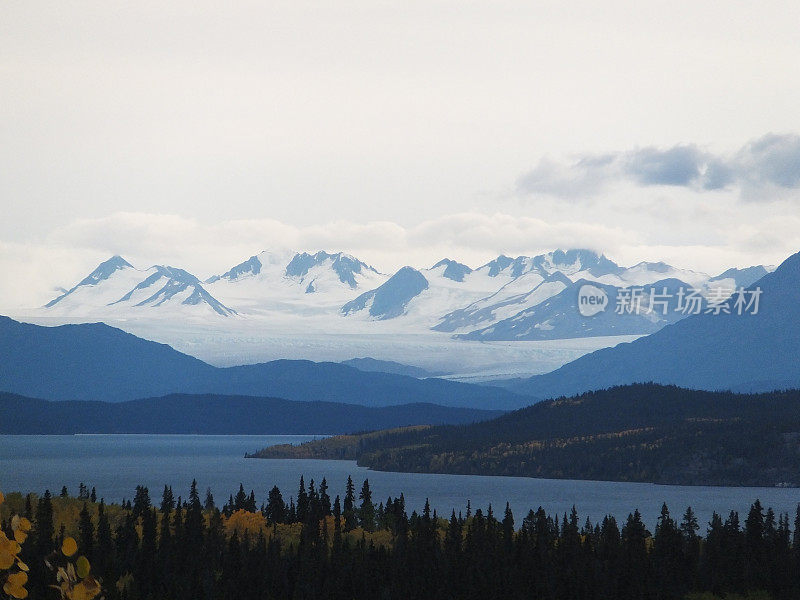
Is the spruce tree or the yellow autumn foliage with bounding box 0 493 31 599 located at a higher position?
the yellow autumn foliage with bounding box 0 493 31 599

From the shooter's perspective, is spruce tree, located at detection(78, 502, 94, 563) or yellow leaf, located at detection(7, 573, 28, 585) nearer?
yellow leaf, located at detection(7, 573, 28, 585)

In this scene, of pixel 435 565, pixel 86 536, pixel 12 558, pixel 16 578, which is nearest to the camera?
pixel 12 558

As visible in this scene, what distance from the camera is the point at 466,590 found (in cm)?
15088

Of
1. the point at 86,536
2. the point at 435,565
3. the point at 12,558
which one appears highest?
the point at 12,558

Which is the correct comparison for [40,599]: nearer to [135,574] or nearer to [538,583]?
[135,574]

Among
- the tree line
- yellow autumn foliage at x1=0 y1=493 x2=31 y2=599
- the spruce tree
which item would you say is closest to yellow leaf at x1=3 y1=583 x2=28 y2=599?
yellow autumn foliage at x1=0 y1=493 x2=31 y2=599

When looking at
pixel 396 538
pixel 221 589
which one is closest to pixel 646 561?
pixel 396 538

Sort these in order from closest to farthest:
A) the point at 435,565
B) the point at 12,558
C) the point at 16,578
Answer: the point at 12,558, the point at 16,578, the point at 435,565

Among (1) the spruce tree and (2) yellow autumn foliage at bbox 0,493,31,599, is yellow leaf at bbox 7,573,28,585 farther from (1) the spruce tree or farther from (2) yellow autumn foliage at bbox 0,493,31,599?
(1) the spruce tree

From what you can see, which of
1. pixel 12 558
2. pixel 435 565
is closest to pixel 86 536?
pixel 435 565

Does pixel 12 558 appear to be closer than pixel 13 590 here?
Yes

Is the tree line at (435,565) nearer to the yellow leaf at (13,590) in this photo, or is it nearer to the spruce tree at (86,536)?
the spruce tree at (86,536)

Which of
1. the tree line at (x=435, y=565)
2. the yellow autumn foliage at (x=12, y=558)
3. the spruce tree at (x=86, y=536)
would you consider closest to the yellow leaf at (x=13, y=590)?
the yellow autumn foliage at (x=12, y=558)

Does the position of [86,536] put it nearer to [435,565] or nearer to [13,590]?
[435,565]
